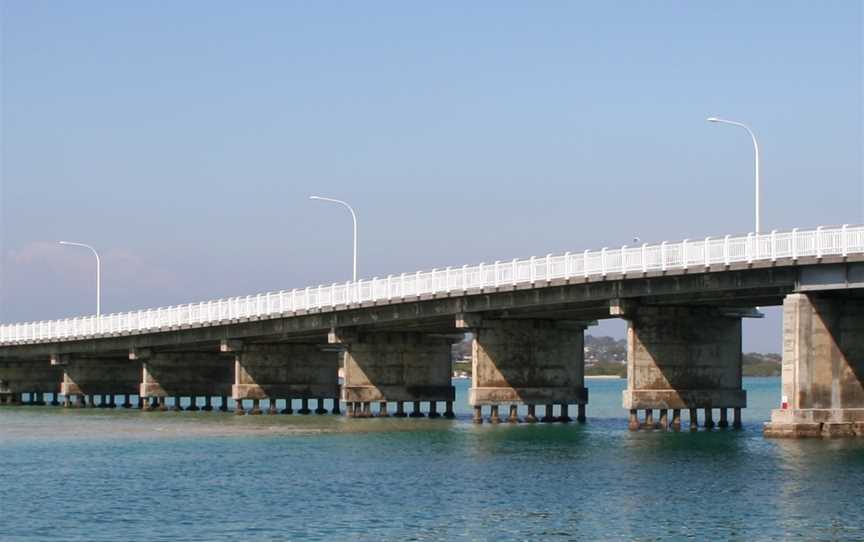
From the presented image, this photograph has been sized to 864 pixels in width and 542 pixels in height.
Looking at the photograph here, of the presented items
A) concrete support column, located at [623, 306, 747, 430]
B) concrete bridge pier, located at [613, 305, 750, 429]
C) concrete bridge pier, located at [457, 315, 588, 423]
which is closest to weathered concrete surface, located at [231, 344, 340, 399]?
concrete bridge pier, located at [457, 315, 588, 423]

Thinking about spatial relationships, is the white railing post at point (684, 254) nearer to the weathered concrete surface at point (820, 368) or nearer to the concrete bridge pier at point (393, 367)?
the weathered concrete surface at point (820, 368)

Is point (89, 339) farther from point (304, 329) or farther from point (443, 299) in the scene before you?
point (443, 299)

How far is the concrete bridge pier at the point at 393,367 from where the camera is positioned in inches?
3696

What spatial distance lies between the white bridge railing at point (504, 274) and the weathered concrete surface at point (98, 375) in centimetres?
524

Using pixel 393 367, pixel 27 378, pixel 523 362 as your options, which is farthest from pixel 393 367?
pixel 27 378

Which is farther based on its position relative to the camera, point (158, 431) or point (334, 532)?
point (158, 431)

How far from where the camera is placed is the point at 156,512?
4297cm

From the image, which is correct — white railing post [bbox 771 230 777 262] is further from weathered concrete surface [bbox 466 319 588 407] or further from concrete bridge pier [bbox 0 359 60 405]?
concrete bridge pier [bbox 0 359 60 405]

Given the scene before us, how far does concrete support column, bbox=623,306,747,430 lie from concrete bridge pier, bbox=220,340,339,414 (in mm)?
34457

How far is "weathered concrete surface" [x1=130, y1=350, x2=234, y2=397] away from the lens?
378 feet

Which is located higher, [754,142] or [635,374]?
[754,142]

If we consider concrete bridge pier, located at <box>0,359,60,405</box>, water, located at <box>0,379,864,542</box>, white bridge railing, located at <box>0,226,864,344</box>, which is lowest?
water, located at <box>0,379,864,542</box>

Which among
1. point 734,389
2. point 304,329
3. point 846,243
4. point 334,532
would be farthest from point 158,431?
point 334,532

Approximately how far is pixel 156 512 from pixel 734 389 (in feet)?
140
